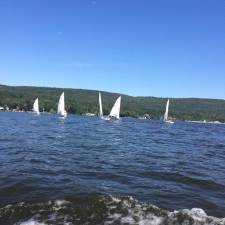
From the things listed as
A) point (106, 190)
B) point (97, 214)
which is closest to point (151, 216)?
point (97, 214)

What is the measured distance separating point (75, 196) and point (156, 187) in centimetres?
373

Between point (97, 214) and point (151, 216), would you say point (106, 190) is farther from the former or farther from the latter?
point (151, 216)

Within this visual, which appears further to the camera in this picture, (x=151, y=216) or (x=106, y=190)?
(x=106, y=190)

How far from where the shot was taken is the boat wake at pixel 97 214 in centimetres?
1048

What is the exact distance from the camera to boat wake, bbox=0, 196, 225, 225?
34.4 feet

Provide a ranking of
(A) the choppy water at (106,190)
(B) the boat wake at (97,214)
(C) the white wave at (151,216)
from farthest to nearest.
→ (A) the choppy water at (106,190) → (C) the white wave at (151,216) → (B) the boat wake at (97,214)

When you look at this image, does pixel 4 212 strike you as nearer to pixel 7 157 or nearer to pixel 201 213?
pixel 201 213

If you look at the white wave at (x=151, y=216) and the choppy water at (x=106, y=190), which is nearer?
the white wave at (x=151, y=216)

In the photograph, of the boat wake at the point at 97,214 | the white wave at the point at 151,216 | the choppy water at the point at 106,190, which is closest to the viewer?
the boat wake at the point at 97,214

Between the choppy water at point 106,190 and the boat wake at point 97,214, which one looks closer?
the boat wake at point 97,214

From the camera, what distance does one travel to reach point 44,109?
191 m

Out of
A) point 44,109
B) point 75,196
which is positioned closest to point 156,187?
point 75,196

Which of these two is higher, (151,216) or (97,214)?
(151,216)

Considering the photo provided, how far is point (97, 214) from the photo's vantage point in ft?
Answer: 36.6
